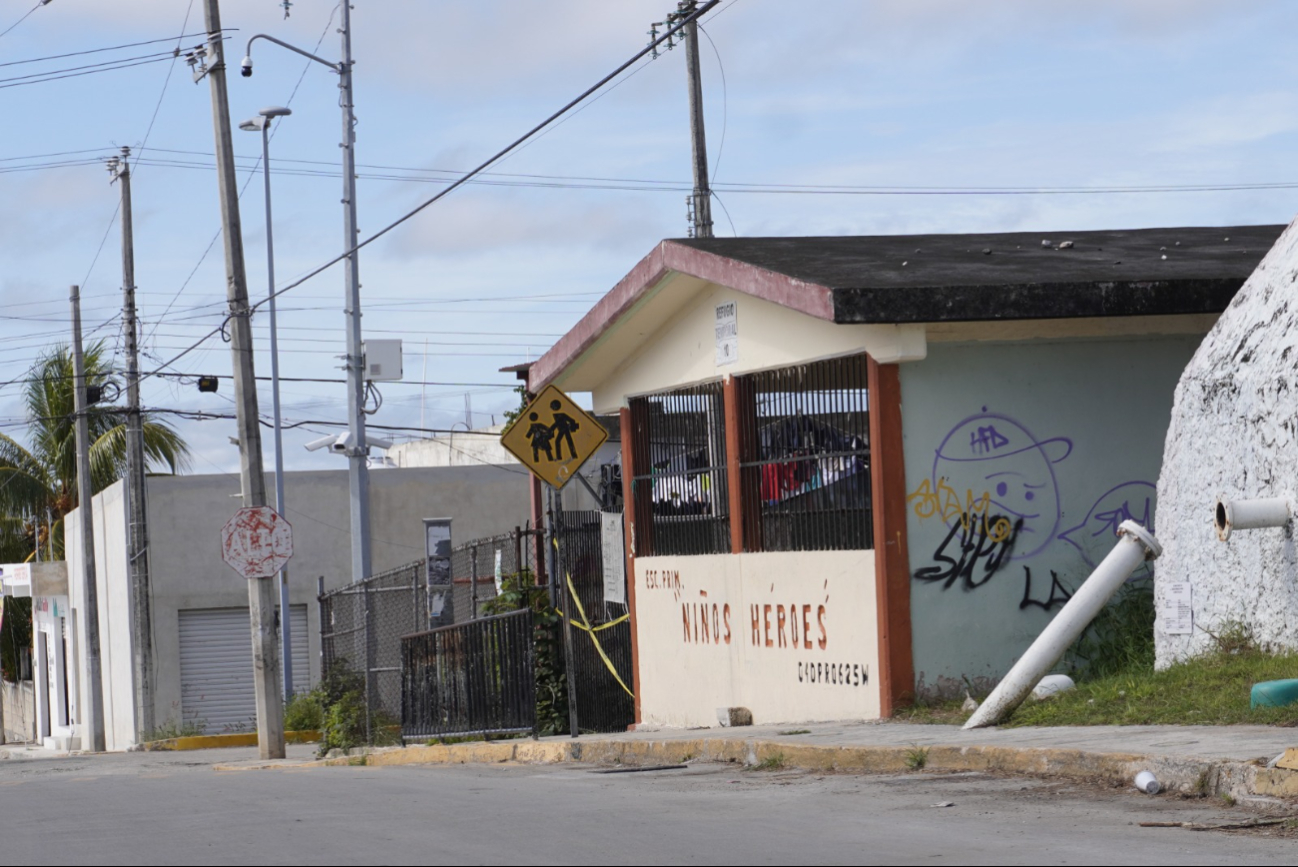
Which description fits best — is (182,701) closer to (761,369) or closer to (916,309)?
(761,369)

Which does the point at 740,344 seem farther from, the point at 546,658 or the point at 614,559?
the point at 546,658

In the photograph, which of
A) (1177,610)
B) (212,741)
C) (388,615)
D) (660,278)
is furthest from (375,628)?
(1177,610)

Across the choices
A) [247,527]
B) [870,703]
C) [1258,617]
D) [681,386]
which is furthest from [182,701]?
[1258,617]

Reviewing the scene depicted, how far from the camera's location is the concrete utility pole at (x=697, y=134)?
92.8 feet

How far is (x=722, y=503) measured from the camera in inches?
584

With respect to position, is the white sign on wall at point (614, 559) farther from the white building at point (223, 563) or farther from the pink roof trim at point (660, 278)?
the white building at point (223, 563)

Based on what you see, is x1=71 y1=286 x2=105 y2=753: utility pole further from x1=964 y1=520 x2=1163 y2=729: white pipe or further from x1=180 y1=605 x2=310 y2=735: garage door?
x1=964 y1=520 x2=1163 y2=729: white pipe

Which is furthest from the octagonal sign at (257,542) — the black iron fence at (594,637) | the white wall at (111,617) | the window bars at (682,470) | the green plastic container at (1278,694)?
the green plastic container at (1278,694)

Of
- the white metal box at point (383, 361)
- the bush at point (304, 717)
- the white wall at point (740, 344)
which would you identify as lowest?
the bush at point (304, 717)

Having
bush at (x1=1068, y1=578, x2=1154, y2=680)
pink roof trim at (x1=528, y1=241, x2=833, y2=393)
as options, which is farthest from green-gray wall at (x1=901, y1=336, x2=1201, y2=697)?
pink roof trim at (x1=528, y1=241, x2=833, y2=393)

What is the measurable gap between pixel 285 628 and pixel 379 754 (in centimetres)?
1226

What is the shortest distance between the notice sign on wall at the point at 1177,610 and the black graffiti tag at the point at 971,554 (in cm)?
143

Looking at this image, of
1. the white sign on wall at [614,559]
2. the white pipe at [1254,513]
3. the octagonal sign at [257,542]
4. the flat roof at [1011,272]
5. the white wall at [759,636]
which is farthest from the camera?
the octagonal sign at [257,542]

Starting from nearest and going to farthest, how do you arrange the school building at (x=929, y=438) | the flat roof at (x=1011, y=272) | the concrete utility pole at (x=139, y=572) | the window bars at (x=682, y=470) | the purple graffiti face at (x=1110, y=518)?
the flat roof at (x=1011, y=272) → the school building at (x=929, y=438) → the purple graffiti face at (x=1110, y=518) → the window bars at (x=682, y=470) → the concrete utility pole at (x=139, y=572)
